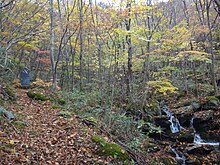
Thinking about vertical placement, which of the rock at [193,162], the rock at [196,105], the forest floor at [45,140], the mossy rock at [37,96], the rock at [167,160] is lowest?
the rock at [193,162]

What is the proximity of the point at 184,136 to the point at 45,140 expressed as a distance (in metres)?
7.26

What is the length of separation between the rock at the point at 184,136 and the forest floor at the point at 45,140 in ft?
17.1

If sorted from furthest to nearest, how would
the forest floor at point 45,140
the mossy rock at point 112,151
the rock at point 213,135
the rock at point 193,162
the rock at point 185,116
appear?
the rock at point 185,116 → the rock at point 213,135 → the rock at point 193,162 → the mossy rock at point 112,151 → the forest floor at point 45,140

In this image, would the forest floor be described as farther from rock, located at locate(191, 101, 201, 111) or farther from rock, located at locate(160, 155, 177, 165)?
rock, located at locate(191, 101, 201, 111)

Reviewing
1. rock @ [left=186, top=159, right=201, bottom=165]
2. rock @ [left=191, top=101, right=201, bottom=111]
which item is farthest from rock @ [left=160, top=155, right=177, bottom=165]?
rock @ [left=191, top=101, right=201, bottom=111]

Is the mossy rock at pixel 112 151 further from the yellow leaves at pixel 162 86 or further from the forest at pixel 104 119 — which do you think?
the yellow leaves at pixel 162 86

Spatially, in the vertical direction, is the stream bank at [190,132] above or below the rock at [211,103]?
below

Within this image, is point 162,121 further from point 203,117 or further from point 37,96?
point 37,96

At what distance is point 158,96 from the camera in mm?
15555

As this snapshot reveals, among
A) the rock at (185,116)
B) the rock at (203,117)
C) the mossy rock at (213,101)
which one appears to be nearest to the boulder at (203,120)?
the rock at (203,117)

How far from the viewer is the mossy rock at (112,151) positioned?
6.06 metres

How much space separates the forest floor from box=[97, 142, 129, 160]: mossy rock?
17cm

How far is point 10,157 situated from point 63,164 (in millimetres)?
1204

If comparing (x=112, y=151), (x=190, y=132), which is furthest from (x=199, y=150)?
(x=112, y=151)
